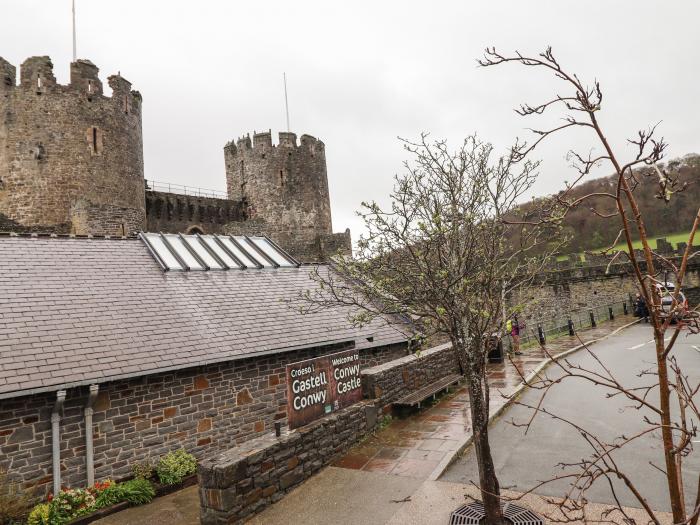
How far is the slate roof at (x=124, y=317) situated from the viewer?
776 cm

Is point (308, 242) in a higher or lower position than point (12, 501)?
higher

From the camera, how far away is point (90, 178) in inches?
963

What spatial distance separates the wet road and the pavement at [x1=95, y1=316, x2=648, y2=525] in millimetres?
105

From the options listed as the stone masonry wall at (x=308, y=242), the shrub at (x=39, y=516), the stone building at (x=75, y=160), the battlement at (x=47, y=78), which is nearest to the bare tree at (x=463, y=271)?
the shrub at (x=39, y=516)

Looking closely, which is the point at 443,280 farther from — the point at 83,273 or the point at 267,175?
the point at 267,175

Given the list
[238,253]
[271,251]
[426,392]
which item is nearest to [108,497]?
[426,392]

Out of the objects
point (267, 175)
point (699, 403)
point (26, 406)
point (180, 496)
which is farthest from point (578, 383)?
point (267, 175)

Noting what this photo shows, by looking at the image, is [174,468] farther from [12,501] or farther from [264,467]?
[264,467]

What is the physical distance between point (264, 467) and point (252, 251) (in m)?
9.78

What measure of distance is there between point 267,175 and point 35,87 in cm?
1497

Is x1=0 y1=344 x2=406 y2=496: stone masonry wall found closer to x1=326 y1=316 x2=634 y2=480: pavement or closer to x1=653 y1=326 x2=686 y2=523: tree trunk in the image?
x1=326 y1=316 x2=634 y2=480: pavement

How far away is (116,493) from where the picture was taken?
734 cm

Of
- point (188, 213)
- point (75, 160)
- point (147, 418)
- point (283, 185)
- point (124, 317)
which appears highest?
point (283, 185)

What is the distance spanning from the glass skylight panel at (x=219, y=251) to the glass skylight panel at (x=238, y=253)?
0.98 ft
